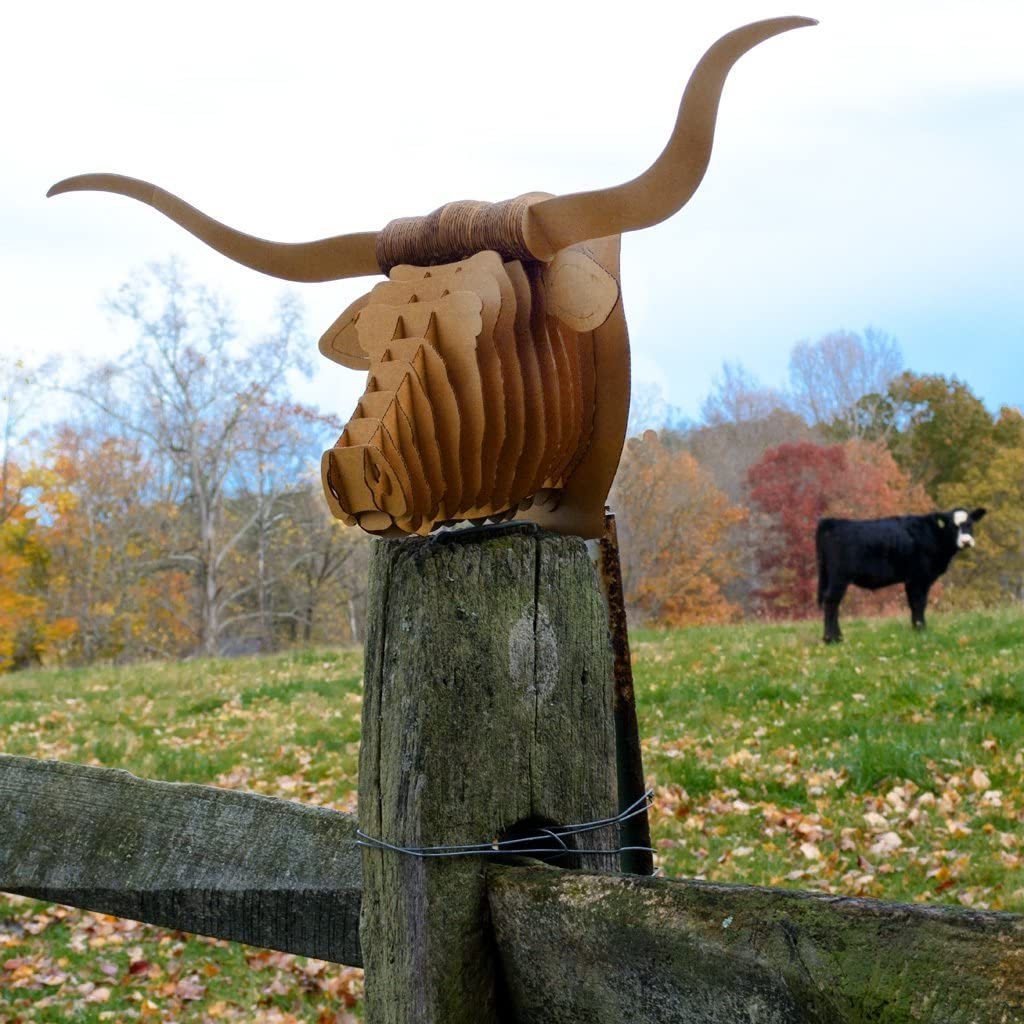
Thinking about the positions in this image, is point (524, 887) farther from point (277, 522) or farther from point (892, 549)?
point (277, 522)

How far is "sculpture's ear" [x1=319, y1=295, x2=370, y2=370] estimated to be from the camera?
1.73 m

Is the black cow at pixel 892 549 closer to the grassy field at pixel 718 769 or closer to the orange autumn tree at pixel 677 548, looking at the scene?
the grassy field at pixel 718 769

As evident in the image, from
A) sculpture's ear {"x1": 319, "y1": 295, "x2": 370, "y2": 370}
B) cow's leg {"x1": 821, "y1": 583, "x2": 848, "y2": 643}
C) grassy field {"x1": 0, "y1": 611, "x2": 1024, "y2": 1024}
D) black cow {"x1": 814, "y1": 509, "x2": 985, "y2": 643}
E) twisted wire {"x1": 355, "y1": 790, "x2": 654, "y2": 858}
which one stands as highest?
sculpture's ear {"x1": 319, "y1": 295, "x2": 370, "y2": 370}

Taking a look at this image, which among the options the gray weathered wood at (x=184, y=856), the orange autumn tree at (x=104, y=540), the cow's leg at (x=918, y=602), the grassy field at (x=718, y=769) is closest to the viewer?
the gray weathered wood at (x=184, y=856)

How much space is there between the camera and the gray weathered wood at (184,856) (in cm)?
186

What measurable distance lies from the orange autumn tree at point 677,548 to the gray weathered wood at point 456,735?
2747 cm

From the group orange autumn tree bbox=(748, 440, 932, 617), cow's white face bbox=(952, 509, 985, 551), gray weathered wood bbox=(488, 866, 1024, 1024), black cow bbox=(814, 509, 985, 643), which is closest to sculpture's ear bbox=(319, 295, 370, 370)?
gray weathered wood bbox=(488, 866, 1024, 1024)

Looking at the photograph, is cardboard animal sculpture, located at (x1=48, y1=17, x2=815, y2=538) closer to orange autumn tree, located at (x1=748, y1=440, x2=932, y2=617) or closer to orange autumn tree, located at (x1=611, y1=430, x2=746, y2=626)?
orange autumn tree, located at (x1=611, y1=430, x2=746, y2=626)

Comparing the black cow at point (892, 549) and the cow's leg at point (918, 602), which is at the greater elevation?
the black cow at point (892, 549)

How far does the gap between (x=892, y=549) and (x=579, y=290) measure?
1105 centimetres

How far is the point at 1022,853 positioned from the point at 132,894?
484cm

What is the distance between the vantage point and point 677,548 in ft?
100

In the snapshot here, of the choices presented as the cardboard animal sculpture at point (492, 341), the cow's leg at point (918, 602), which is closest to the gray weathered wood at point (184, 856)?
the cardboard animal sculpture at point (492, 341)

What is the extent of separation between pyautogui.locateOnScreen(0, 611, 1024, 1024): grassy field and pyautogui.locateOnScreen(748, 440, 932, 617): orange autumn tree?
18.5 m
